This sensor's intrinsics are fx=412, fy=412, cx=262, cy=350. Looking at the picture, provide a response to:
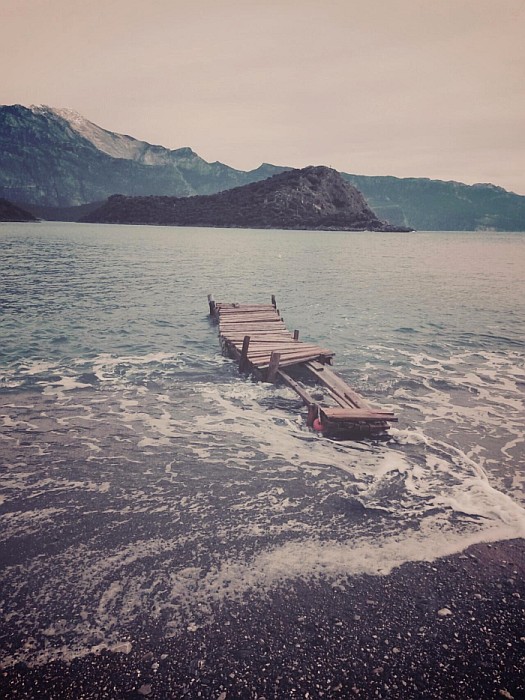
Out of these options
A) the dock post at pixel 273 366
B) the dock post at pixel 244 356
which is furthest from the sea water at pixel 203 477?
the dock post at pixel 273 366

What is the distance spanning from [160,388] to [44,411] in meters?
3.64

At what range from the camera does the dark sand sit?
4.54 meters

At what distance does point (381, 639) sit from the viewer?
204 inches

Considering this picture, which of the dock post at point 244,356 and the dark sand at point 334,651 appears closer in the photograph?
the dark sand at point 334,651

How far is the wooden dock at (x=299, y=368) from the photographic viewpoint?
36.1 feet

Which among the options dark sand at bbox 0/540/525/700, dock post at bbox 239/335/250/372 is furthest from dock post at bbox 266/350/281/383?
dark sand at bbox 0/540/525/700

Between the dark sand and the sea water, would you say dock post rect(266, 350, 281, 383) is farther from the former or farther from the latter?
the dark sand

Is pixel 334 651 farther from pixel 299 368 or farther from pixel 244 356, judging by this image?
pixel 299 368

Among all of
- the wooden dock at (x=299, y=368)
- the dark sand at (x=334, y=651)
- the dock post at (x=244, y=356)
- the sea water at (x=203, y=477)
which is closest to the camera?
the dark sand at (x=334, y=651)

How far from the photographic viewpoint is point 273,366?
14586 mm

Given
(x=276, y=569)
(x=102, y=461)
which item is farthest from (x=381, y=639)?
(x=102, y=461)

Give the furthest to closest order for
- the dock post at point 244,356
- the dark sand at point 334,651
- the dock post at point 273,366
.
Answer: the dock post at point 244,356, the dock post at point 273,366, the dark sand at point 334,651

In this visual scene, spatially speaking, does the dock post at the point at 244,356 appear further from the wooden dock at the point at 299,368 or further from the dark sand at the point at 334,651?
the dark sand at the point at 334,651

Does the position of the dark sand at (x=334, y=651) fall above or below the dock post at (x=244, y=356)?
below
